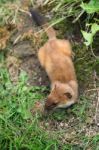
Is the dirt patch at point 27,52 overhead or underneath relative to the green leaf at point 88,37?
underneath

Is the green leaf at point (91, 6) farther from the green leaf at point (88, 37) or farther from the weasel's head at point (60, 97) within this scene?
the weasel's head at point (60, 97)

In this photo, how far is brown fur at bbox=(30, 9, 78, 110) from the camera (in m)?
3.72

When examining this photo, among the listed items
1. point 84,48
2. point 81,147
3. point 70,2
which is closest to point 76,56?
point 84,48

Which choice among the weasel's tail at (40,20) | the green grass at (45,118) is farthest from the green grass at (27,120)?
the weasel's tail at (40,20)

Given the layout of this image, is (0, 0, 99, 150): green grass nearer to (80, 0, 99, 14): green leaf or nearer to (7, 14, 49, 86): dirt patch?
(7, 14, 49, 86): dirt patch

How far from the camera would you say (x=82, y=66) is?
3.99 metres

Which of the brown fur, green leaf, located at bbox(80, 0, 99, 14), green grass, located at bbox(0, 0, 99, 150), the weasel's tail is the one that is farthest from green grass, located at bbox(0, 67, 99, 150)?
green leaf, located at bbox(80, 0, 99, 14)

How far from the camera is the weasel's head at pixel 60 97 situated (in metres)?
3.70

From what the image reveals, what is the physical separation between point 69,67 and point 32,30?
670 mm

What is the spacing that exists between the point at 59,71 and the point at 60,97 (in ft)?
0.67

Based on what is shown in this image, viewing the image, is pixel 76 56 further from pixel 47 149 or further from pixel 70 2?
pixel 47 149

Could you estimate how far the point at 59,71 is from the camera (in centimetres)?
379

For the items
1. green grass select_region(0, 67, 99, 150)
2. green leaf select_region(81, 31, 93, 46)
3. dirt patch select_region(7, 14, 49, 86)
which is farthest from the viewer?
dirt patch select_region(7, 14, 49, 86)

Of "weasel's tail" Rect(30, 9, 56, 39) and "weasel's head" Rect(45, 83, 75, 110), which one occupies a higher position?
"weasel's tail" Rect(30, 9, 56, 39)
